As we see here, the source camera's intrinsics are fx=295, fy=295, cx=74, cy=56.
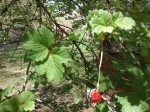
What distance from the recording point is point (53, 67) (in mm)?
1383

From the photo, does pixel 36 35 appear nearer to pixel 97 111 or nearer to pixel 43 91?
pixel 97 111

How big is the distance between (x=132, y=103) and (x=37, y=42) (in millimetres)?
541

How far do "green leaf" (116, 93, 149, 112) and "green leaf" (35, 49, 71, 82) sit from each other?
1.02 feet

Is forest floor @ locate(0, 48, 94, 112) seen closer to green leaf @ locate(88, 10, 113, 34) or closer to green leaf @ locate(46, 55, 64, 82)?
green leaf @ locate(46, 55, 64, 82)

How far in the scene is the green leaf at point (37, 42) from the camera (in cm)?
142

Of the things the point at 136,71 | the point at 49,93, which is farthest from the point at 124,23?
the point at 49,93

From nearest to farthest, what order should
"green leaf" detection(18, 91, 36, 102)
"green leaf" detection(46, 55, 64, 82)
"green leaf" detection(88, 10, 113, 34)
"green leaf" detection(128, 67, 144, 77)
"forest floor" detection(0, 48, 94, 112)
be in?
"green leaf" detection(88, 10, 113, 34) → "green leaf" detection(46, 55, 64, 82) → "green leaf" detection(128, 67, 144, 77) → "green leaf" detection(18, 91, 36, 102) → "forest floor" detection(0, 48, 94, 112)

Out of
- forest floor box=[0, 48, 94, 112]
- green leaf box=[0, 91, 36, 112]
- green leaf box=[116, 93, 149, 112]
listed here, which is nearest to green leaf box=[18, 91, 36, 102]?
green leaf box=[0, 91, 36, 112]

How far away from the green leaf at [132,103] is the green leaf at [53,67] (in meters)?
0.31

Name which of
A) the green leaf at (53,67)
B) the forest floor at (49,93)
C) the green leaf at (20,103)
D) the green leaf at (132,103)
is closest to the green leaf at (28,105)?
the green leaf at (20,103)

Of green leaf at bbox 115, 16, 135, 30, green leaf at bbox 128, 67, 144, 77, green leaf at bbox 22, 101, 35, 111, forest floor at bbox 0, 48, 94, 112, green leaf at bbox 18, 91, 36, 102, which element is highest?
green leaf at bbox 115, 16, 135, 30

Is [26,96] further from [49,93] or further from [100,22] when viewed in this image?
[49,93]

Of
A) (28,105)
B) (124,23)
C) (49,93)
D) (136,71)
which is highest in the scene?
(124,23)

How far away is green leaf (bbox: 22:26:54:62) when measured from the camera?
4.65ft
